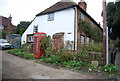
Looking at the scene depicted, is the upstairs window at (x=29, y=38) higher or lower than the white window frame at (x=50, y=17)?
lower

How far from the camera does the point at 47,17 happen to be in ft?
51.3

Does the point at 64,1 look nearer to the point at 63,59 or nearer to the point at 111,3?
the point at 111,3

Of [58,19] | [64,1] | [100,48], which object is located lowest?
[100,48]

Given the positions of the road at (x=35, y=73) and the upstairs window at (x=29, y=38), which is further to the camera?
the upstairs window at (x=29, y=38)

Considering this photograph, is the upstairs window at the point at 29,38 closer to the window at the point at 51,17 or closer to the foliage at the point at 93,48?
the window at the point at 51,17

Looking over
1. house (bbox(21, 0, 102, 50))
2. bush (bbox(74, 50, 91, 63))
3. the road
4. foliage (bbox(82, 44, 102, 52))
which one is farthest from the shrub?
house (bbox(21, 0, 102, 50))

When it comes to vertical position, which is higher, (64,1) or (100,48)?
(64,1)

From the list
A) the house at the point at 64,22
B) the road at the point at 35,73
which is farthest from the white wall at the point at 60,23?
the road at the point at 35,73

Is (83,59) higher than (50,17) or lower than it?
lower

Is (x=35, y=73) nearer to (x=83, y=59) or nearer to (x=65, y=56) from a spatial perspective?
Answer: (x=65, y=56)

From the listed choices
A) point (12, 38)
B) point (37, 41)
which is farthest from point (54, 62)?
point (12, 38)

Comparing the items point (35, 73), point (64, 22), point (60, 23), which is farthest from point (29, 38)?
point (35, 73)

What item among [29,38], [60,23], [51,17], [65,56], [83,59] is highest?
[51,17]

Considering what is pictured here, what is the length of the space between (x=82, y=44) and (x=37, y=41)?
4.62 metres
